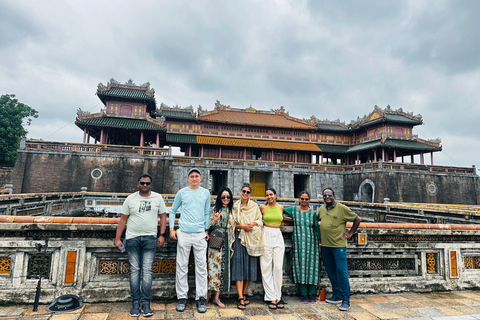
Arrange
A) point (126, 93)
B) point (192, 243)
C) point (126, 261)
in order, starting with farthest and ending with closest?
1. point (126, 93)
2. point (126, 261)
3. point (192, 243)

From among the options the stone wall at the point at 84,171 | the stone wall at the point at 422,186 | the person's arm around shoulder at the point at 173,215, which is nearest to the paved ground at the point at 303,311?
the person's arm around shoulder at the point at 173,215

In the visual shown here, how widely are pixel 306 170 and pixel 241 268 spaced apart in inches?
888

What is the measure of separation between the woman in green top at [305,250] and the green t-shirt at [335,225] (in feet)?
0.47

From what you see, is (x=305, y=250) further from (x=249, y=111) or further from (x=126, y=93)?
(x=249, y=111)

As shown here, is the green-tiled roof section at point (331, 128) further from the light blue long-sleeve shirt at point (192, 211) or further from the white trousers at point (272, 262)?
the light blue long-sleeve shirt at point (192, 211)

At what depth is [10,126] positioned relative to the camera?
29672mm

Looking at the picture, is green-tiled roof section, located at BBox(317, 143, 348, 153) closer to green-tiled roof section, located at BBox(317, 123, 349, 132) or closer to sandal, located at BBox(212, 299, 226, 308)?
green-tiled roof section, located at BBox(317, 123, 349, 132)

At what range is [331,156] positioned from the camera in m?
31.6

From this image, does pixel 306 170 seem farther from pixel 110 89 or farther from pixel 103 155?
pixel 110 89

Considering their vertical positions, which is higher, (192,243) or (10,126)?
(10,126)

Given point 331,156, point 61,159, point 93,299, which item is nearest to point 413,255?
point 93,299

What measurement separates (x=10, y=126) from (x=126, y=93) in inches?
682

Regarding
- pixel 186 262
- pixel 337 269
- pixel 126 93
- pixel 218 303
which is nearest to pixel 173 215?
pixel 186 262

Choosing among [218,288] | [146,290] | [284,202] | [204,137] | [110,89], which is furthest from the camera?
[204,137]
